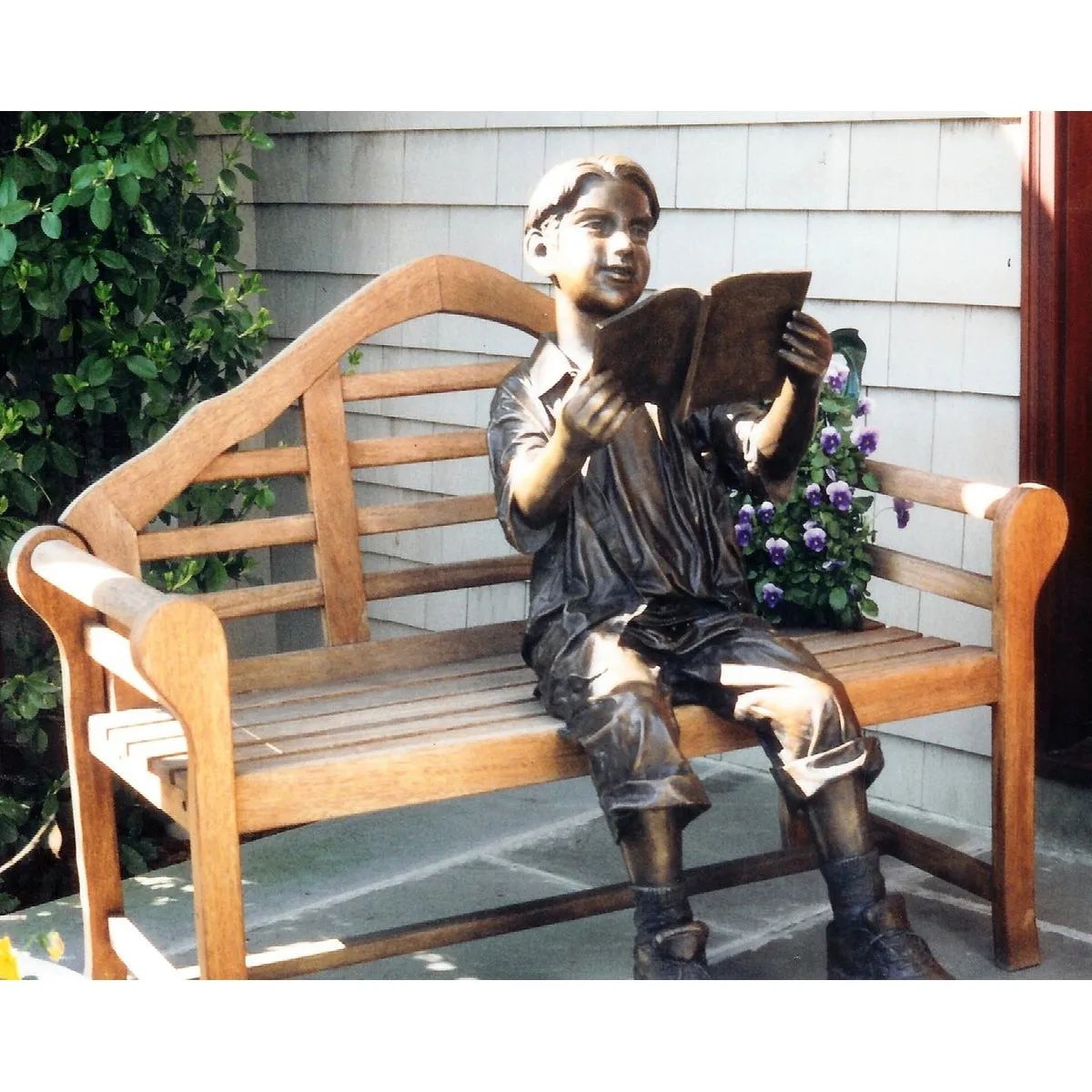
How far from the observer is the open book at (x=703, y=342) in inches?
102

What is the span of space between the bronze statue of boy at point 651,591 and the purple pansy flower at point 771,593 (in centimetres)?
37

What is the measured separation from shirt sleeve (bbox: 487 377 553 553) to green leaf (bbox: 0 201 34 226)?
55.3 inches

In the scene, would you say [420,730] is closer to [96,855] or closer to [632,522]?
[632,522]

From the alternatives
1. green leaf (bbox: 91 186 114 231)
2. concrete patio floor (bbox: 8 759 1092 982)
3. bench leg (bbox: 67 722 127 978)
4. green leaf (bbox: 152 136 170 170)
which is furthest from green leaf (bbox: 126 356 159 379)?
bench leg (bbox: 67 722 127 978)

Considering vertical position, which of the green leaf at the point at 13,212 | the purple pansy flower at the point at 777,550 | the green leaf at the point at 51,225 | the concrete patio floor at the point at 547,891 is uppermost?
the green leaf at the point at 13,212

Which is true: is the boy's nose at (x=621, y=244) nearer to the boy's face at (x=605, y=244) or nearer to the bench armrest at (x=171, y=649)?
the boy's face at (x=605, y=244)

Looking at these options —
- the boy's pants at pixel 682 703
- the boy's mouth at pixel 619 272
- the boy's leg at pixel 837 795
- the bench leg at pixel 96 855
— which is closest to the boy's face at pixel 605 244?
the boy's mouth at pixel 619 272

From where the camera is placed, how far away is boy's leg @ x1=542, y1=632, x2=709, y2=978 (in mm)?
2709

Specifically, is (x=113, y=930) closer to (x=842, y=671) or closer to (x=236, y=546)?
(x=236, y=546)

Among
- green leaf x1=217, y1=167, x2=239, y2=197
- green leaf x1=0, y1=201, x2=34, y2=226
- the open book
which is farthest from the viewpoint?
green leaf x1=217, y1=167, x2=239, y2=197

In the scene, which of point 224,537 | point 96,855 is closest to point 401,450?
point 224,537

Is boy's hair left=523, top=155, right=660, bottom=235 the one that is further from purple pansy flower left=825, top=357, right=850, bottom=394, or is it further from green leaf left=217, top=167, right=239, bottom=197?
green leaf left=217, top=167, right=239, bottom=197

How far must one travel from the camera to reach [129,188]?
3.99 m
